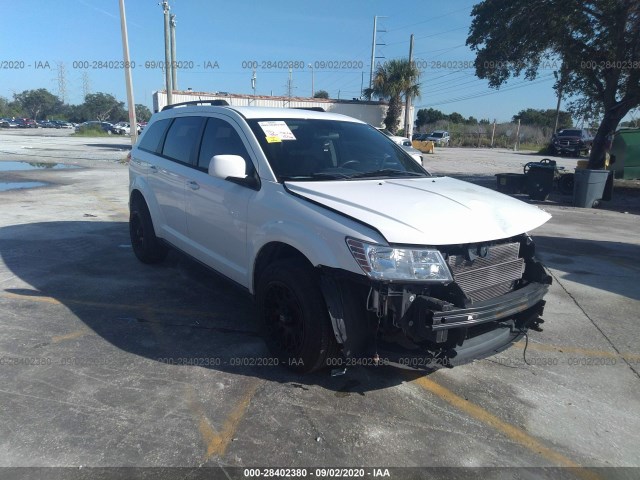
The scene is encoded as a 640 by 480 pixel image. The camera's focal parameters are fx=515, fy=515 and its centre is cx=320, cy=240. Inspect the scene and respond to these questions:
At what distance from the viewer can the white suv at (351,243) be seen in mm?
3189

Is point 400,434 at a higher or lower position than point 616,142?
lower

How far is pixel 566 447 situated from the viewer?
322cm

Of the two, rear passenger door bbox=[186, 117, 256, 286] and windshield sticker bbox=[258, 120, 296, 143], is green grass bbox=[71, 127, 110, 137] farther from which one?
windshield sticker bbox=[258, 120, 296, 143]

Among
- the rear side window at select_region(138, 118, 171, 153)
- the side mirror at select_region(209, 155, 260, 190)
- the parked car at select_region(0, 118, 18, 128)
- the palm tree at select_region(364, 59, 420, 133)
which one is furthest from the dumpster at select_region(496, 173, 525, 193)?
the parked car at select_region(0, 118, 18, 128)

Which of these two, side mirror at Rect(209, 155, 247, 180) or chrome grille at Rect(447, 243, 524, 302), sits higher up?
side mirror at Rect(209, 155, 247, 180)

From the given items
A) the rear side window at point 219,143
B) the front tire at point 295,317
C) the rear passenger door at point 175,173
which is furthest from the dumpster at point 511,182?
the front tire at point 295,317

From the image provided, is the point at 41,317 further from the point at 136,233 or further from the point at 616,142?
the point at 616,142

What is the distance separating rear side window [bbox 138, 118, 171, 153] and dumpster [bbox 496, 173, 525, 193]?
1156 cm

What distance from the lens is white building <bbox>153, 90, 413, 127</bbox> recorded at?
109ft

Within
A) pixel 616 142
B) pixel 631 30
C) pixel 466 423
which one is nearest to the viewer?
pixel 466 423

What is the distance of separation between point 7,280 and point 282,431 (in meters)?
4.37

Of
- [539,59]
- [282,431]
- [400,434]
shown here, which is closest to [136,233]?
[282,431]

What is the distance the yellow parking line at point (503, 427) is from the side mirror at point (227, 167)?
2.12 metres

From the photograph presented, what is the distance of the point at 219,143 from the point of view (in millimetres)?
4742
